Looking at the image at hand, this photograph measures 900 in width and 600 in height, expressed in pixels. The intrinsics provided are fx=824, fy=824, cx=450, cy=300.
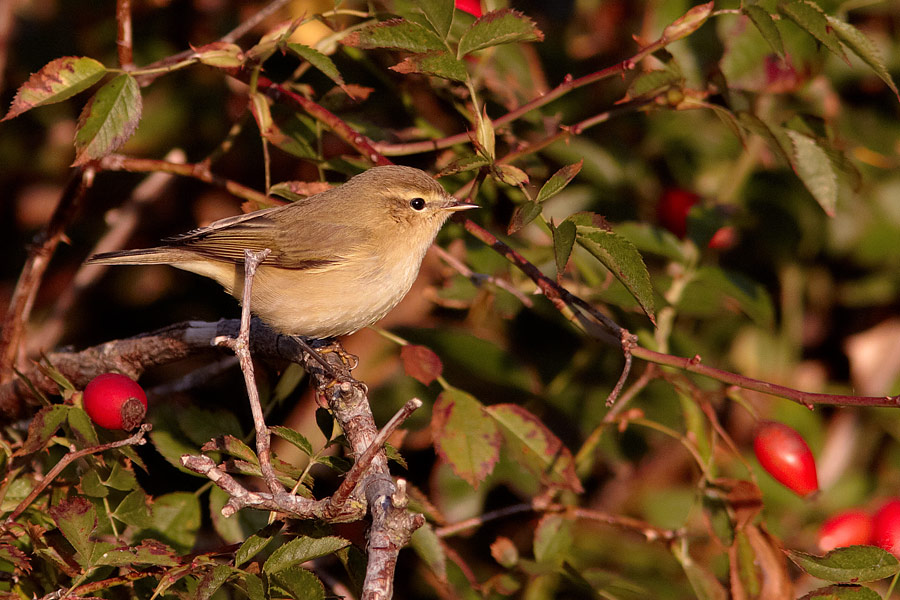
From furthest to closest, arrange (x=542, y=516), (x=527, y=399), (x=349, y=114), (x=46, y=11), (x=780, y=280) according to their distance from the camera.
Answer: (x=46, y=11), (x=780, y=280), (x=527, y=399), (x=349, y=114), (x=542, y=516)

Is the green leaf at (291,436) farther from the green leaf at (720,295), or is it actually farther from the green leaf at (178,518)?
the green leaf at (720,295)

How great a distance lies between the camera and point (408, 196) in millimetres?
3086

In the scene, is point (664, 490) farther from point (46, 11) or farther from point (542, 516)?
point (46, 11)

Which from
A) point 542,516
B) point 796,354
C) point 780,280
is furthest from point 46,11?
point 796,354

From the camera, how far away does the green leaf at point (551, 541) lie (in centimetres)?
268

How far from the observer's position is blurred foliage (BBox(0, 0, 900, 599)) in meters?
2.20

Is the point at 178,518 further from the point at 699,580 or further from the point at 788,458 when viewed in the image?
the point at 788,458

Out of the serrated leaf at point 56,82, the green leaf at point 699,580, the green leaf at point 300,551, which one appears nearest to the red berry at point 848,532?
the green leaf at point 699,580

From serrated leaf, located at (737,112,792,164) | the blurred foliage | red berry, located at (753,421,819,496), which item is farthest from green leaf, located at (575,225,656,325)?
red berry, located at (753,421,819,496)

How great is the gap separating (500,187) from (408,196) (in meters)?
0.36

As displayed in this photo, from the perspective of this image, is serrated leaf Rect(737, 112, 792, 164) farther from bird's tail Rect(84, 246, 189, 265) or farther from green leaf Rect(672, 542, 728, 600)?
bird's tail Rect(84, 246, 189, 265)

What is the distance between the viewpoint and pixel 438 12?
235 centimetres

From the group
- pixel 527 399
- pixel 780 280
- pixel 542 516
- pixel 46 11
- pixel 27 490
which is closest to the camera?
pixel 27 490

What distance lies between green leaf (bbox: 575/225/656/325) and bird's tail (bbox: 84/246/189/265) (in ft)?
5.61
